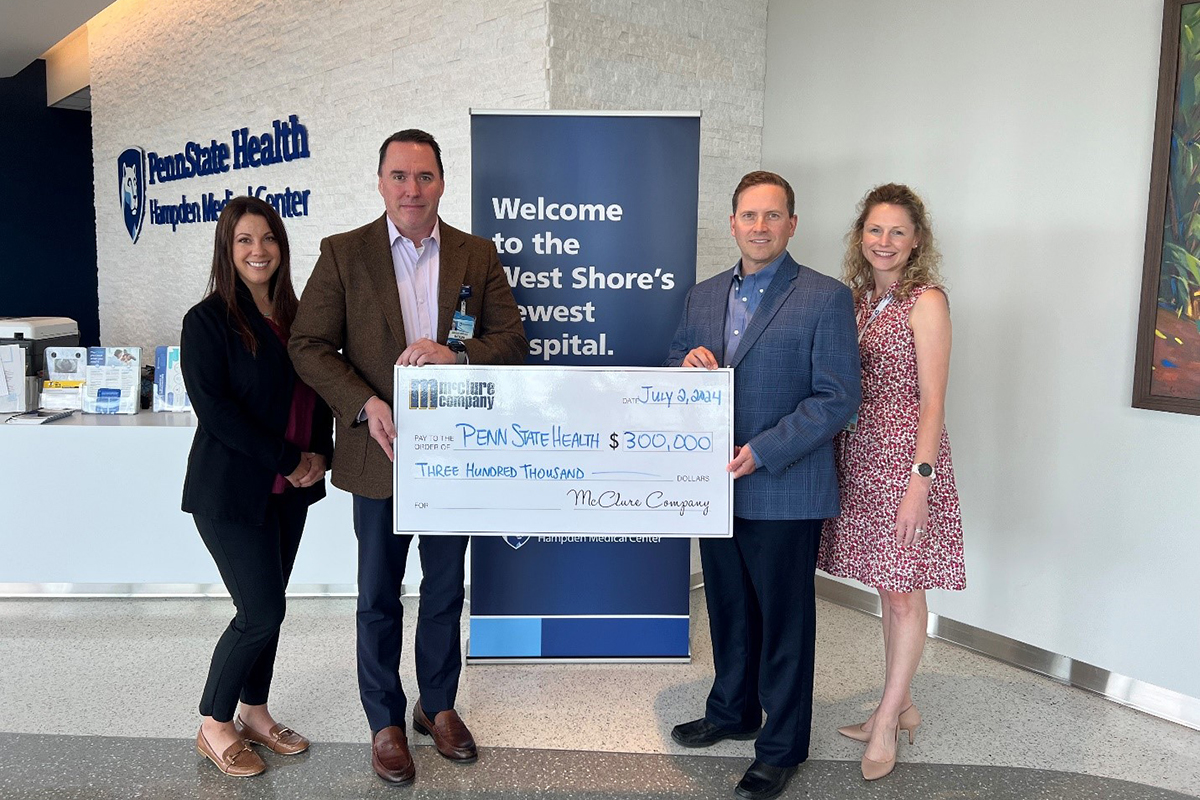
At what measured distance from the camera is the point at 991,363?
361 cm

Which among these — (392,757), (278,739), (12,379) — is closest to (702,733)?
(392,757)

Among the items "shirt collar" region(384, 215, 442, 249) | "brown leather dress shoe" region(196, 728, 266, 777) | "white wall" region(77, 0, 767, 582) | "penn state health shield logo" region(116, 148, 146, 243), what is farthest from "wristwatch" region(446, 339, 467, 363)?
"penn state health shield logo" region(116, 148, 146, 243)

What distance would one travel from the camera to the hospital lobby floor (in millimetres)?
2619

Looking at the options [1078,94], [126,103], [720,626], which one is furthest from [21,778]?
[126,103]

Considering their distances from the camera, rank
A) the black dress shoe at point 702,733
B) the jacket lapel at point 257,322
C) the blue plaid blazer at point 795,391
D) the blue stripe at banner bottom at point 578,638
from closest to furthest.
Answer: the blue plaid blazer at point 795,391, the jacket lapel at point 257,322, the black dress shoe at point 702,733, the blue stripe at banner bottom at point 578,638

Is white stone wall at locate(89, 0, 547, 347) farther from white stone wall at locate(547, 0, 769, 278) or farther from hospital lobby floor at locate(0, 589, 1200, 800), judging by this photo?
hospital lobby floor at locate(0, 589, 1200, 800)

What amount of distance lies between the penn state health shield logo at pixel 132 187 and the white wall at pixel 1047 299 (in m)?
6.44

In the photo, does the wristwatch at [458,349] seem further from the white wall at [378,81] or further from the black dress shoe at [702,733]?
the black dress shoe at [702,733]

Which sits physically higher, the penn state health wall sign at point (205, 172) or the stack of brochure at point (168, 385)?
the penn state health wall sign at point (205, 172)

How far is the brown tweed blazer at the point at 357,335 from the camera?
2.43 metres

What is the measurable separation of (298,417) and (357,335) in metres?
0.32

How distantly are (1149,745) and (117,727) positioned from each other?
11.3 ft

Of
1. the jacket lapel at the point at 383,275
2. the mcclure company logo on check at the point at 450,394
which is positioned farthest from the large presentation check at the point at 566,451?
the jacket lapel at the point at 383,275

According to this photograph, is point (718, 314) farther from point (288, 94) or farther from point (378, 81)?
point (288, 94)
